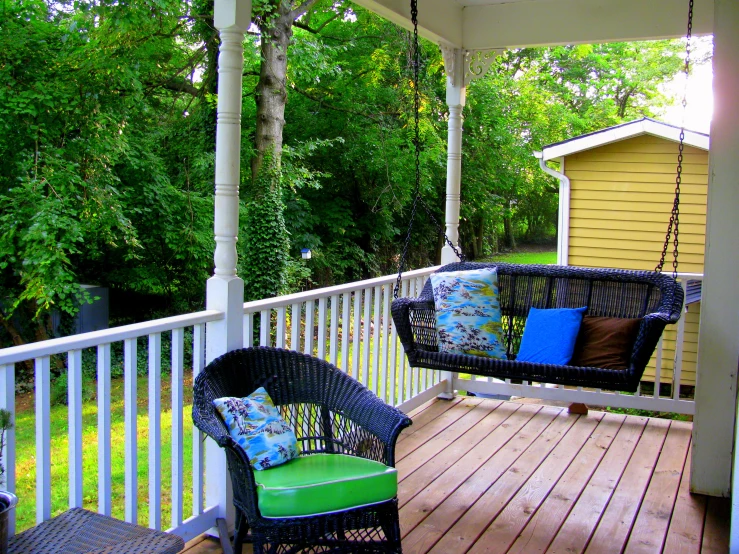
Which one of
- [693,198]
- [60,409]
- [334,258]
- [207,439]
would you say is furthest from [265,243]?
[207,439]

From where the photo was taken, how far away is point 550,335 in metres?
3.86

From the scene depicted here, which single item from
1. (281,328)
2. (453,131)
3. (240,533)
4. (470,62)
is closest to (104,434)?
(240,533)

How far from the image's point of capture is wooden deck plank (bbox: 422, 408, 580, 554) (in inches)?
119

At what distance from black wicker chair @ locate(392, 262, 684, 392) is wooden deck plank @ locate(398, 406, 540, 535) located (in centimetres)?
55

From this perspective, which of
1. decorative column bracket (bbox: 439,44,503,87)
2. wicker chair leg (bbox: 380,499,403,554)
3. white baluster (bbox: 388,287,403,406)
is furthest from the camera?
decorative column bracket (bbox: 439,44,503,87)

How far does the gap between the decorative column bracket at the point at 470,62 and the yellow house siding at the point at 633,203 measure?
10.1 feet

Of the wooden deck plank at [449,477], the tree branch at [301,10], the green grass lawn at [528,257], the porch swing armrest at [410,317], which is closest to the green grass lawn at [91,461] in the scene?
the wooden deck plank at [449,477]

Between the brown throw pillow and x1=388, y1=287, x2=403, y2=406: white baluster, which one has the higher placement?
the brown throw pillow

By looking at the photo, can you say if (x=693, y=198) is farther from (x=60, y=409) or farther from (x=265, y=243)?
(x=60, y=409)

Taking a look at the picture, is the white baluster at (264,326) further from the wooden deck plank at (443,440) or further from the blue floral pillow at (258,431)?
the wooden deck plank at (443,440)

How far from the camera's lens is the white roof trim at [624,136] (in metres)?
7.19

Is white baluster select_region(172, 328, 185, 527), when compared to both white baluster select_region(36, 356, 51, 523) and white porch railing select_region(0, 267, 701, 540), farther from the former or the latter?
Result: white baluster select_region(36, 356, 51, 523)

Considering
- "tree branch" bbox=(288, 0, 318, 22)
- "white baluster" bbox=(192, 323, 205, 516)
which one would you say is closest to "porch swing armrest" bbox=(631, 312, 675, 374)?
"white baluster" bbox=(192, 323, 205, 516)

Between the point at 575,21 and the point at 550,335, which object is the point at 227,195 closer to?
the point at 550,335
